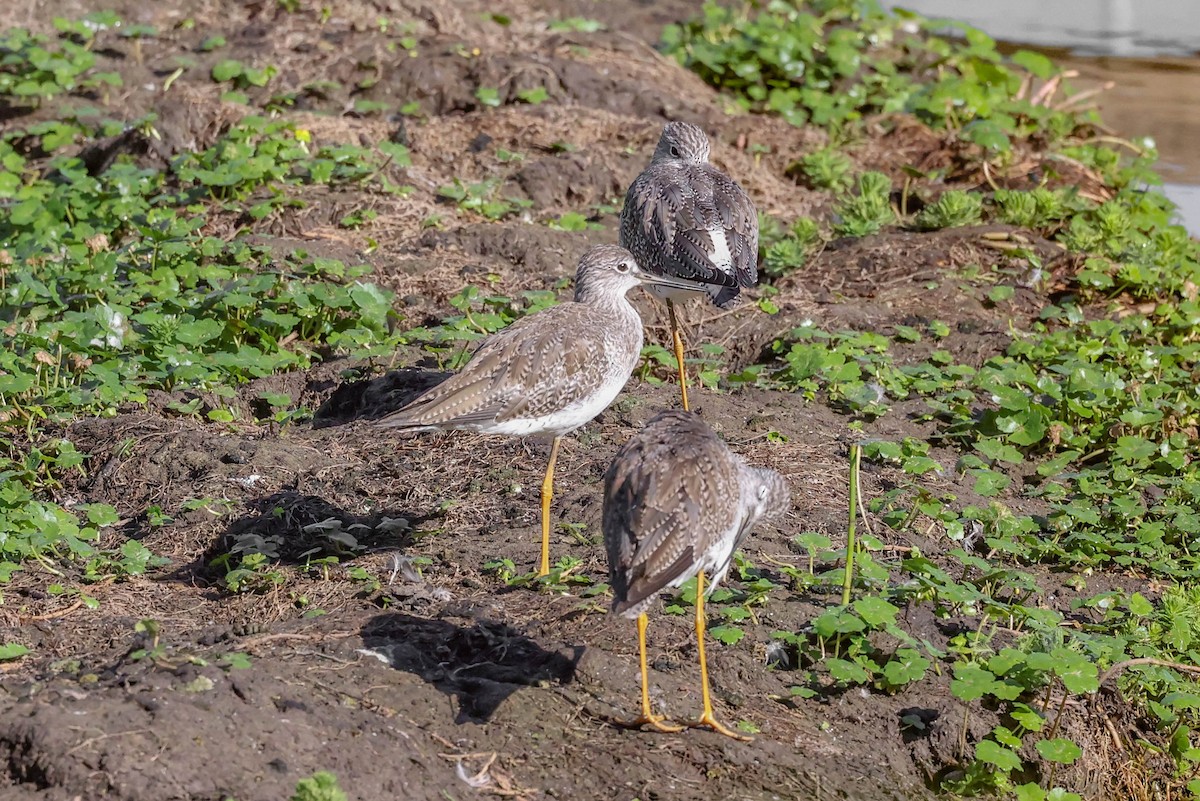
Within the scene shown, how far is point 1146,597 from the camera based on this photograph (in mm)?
6758

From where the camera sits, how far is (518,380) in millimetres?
6324

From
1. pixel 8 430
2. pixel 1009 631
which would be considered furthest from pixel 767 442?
pixel 8 430

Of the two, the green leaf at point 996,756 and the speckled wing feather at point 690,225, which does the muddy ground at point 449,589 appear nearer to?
the green leaf at point 996,756

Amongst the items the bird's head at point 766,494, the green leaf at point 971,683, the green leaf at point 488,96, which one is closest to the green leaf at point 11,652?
A: the bird's head at point 766,494

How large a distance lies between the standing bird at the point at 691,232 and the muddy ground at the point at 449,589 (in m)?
0.67

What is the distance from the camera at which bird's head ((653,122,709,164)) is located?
925cm

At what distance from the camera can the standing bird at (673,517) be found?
5176mm

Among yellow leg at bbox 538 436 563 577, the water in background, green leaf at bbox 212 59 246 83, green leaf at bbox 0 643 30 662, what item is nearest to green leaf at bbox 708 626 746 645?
yellow leg at bbox 538 436 563 577

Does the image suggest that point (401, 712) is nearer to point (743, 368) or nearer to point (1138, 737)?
point (1138, 737)

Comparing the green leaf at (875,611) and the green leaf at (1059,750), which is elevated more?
the green leaf at (875,611)

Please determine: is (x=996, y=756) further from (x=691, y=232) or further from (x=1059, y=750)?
(x=691, y=232)

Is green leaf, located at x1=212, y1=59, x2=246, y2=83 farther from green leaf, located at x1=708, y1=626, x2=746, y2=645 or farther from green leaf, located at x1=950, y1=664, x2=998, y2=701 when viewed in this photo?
green leaf, located at x1=950, y1=664, x2=998, y2=701

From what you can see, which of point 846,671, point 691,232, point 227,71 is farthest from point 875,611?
point 227,71

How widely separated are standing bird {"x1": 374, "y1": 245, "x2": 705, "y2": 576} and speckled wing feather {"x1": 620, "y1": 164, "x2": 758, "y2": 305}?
4.19 feet
